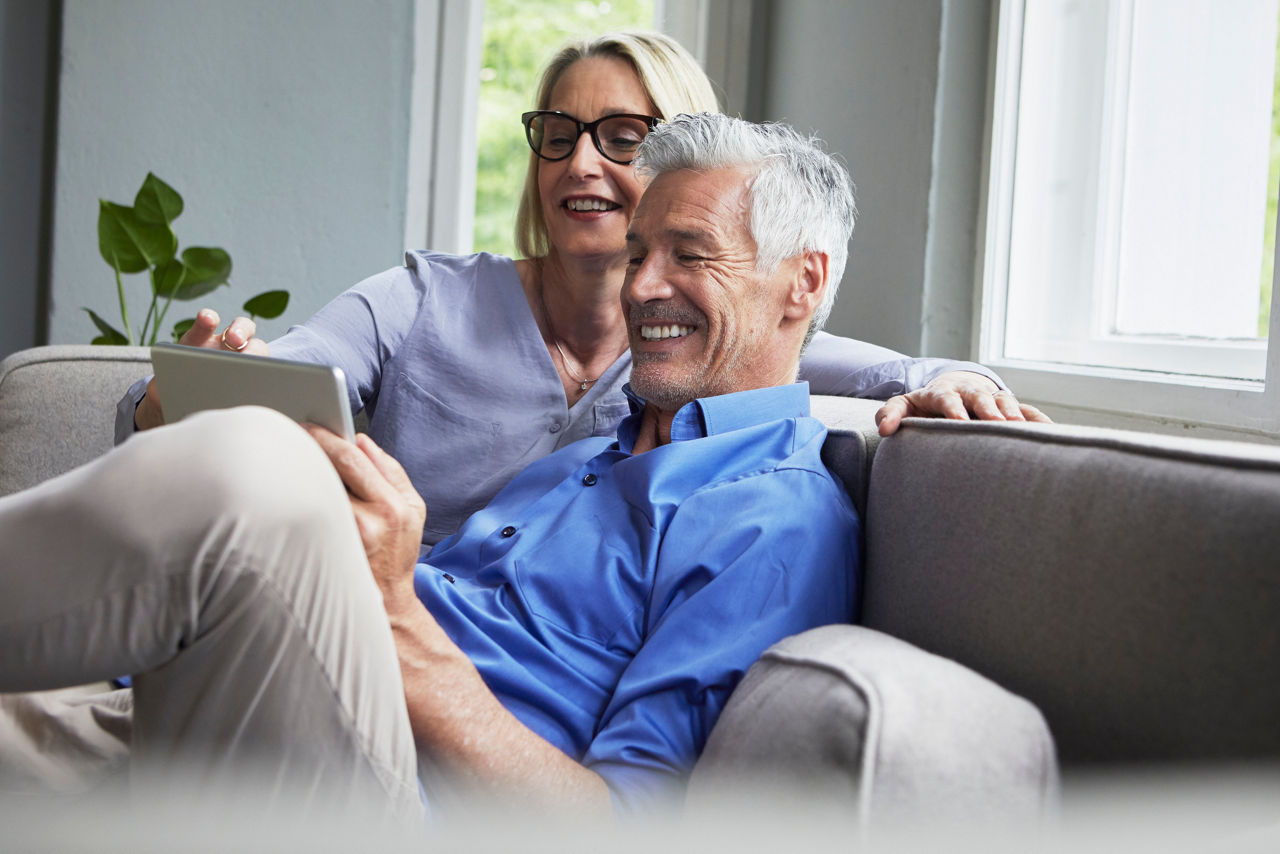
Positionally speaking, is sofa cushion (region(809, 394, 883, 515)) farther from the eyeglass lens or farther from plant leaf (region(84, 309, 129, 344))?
plant leaf (region(84, 309, 129, 344))

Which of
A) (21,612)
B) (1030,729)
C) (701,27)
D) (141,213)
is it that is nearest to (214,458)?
(21,612)

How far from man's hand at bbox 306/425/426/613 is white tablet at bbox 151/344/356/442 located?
0.06 ft

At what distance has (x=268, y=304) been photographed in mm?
2426

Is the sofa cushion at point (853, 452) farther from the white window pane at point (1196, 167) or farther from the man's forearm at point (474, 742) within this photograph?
the white window pane at point (1196, 167)

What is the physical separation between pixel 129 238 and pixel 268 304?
321 mm

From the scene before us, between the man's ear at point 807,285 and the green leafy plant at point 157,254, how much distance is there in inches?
57.3

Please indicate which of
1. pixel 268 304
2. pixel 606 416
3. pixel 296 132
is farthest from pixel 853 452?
pixel 296 132

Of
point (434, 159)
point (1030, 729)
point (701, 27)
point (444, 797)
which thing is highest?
point (701, 27)

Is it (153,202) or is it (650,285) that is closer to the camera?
(650,285)

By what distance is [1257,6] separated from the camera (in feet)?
5.58

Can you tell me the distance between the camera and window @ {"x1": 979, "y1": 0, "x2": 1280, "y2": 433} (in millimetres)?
1667

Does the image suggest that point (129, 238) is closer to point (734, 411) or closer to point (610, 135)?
point (610, 135)

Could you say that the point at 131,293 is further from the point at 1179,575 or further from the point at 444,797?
the point at 1179,575

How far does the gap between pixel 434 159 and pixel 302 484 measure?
2311 millimetres
